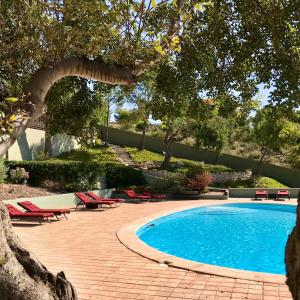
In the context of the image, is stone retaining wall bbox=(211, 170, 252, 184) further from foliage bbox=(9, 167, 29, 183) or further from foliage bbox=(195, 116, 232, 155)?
foliage bbox=(9, 167, 29, 183)

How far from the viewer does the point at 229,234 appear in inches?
744

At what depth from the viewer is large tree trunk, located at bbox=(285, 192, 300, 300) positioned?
2.68m

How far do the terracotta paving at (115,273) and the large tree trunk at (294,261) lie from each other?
5165 mm

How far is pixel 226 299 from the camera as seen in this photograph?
7.52 m

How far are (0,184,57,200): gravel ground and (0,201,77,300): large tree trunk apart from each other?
17.9 metres

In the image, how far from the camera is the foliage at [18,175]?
25.6 metres

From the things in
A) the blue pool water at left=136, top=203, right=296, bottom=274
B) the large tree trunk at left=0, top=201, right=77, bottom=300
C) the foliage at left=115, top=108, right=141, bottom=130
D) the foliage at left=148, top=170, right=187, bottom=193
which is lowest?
the blue pool water at left=136, top=203, right=296, bottom=274

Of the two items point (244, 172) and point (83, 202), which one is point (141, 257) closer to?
point (83, 202)

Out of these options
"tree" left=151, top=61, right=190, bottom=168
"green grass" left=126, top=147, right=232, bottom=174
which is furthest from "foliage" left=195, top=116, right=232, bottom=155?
"tree" left=151, top=61, right=190, bottom=168

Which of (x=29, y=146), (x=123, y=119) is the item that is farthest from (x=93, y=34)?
(x=123, y=119)

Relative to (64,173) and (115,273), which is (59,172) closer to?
(64,173)

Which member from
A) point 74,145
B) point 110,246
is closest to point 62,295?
point 110,246

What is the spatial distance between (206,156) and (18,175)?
81.7 ft

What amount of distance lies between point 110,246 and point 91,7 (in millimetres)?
8374
